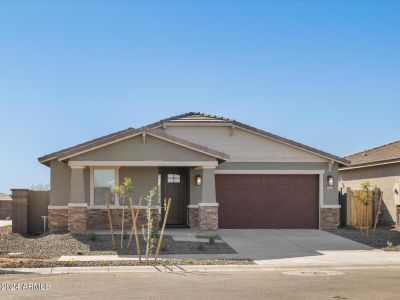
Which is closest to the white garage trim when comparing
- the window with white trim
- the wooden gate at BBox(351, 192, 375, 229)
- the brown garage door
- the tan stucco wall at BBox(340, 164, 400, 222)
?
the brown garage door

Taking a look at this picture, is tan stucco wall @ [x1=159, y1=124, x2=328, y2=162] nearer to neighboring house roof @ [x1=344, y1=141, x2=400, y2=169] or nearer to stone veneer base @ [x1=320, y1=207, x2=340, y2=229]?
stone veneer base @ [x1=320, y1=207, x2=340, y2=229]

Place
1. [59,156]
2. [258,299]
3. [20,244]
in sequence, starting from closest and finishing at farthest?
1. [258,299]
2. [20,244]
3. [59,156]

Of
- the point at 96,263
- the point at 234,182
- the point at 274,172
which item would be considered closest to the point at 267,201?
the point at 274,172

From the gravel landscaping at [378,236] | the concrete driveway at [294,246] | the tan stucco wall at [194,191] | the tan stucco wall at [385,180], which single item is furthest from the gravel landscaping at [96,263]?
the tan stucco wall at [385,180]

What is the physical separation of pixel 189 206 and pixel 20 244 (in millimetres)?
7354

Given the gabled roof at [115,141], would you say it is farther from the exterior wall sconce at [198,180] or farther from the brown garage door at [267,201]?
the brown garage door at [267,201]

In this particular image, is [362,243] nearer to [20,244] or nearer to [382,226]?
[382,226]

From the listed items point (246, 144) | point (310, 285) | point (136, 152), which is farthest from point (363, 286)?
point (246, 144)

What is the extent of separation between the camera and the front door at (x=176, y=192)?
2522 cm

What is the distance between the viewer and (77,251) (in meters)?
17.4

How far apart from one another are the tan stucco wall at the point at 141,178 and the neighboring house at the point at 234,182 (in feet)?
0.13

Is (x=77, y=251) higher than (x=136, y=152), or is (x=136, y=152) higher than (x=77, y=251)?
(x=136, y=152)

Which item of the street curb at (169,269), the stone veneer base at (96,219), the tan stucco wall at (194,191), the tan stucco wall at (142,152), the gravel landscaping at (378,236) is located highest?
the tan stucco wall at (142,152)

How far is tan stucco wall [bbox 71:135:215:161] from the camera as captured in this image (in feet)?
72.3
